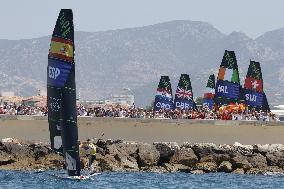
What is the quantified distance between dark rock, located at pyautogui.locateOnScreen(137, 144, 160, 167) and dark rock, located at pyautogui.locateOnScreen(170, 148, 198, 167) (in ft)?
3.72

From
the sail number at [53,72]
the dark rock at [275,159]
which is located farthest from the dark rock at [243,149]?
the sail number at [53,72]

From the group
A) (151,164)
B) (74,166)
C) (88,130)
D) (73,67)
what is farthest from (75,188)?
(88,130)

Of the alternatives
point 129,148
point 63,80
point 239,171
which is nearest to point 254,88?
point 239,171

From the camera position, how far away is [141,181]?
191 feet

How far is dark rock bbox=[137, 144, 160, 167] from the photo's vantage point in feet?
225

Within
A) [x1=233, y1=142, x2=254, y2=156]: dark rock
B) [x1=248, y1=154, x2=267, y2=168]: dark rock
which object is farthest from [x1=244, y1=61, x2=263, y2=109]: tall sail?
[x1=248, y1=154, x2=267, y2=168]: dark rock

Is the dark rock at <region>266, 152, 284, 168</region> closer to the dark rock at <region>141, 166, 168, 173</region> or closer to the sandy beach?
the sandy beach

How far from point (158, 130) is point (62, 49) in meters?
25.2

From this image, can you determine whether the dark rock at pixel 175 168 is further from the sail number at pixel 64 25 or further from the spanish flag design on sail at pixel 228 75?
the sail number at pixel 64 25

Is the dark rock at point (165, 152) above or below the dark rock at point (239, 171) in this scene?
above

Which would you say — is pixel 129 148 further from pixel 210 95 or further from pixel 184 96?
pixel 210 95

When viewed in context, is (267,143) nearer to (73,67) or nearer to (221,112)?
(221,112)

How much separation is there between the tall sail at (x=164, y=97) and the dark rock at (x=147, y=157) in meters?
22.7

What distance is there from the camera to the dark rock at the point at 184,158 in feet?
226
